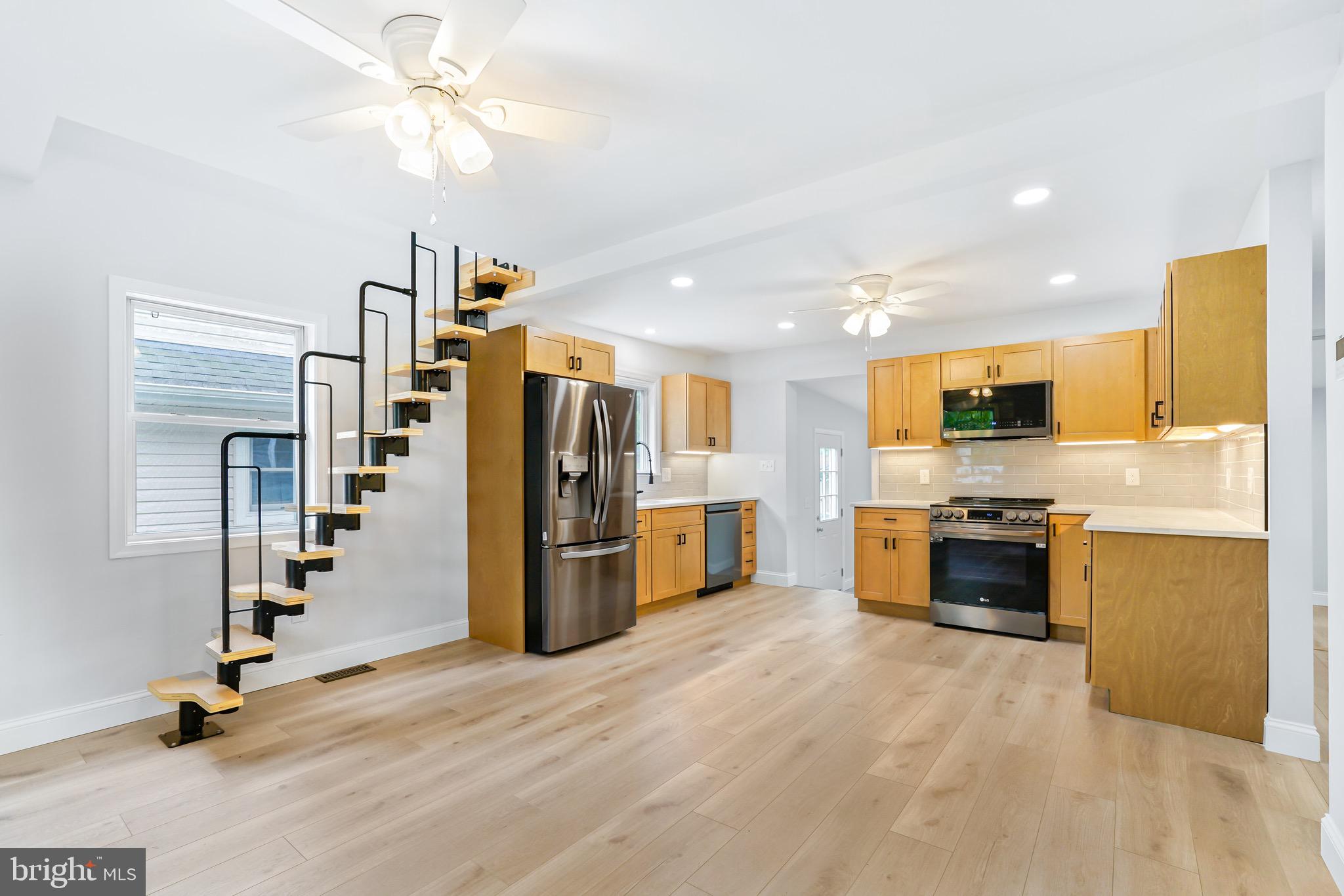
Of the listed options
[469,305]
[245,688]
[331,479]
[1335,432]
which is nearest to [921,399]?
[1335,432]

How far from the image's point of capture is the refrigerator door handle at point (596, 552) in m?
4.02

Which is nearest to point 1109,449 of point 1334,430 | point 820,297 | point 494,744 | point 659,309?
point 820,297

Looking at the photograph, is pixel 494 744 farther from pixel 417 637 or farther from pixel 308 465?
pixel 308 465

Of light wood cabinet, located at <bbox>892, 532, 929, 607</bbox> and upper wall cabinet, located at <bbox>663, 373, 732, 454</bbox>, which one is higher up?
upper wall cabinet, located at <bbox>663, 373, 732, 454</bbox>

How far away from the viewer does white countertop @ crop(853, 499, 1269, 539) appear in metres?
2.71

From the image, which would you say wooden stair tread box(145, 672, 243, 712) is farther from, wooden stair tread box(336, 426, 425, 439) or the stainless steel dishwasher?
the stainless steel dishwasher

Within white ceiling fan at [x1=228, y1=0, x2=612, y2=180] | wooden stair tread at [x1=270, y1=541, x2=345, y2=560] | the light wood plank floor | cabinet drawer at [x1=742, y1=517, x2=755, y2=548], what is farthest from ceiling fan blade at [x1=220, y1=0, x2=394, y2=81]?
cabinet drawer at [x1=742, y1=517, x2=755, y2=548]

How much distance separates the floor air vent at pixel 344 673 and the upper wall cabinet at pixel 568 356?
205cm

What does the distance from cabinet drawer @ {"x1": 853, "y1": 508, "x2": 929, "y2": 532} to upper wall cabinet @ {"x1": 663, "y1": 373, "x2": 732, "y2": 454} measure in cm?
177

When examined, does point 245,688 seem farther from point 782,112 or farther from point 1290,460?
point 1290,460

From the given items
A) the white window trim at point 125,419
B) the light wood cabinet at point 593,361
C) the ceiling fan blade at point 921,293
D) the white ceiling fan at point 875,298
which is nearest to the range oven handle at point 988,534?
the white ceiling fan at point 875,298

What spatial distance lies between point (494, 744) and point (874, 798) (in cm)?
156

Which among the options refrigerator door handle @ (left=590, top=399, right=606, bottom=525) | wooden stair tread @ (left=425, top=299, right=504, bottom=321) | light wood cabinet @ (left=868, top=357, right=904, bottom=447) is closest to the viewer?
wooden stair tread @ (left=425, top=299, right=504, bottom=321)

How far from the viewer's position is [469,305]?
152 inches
